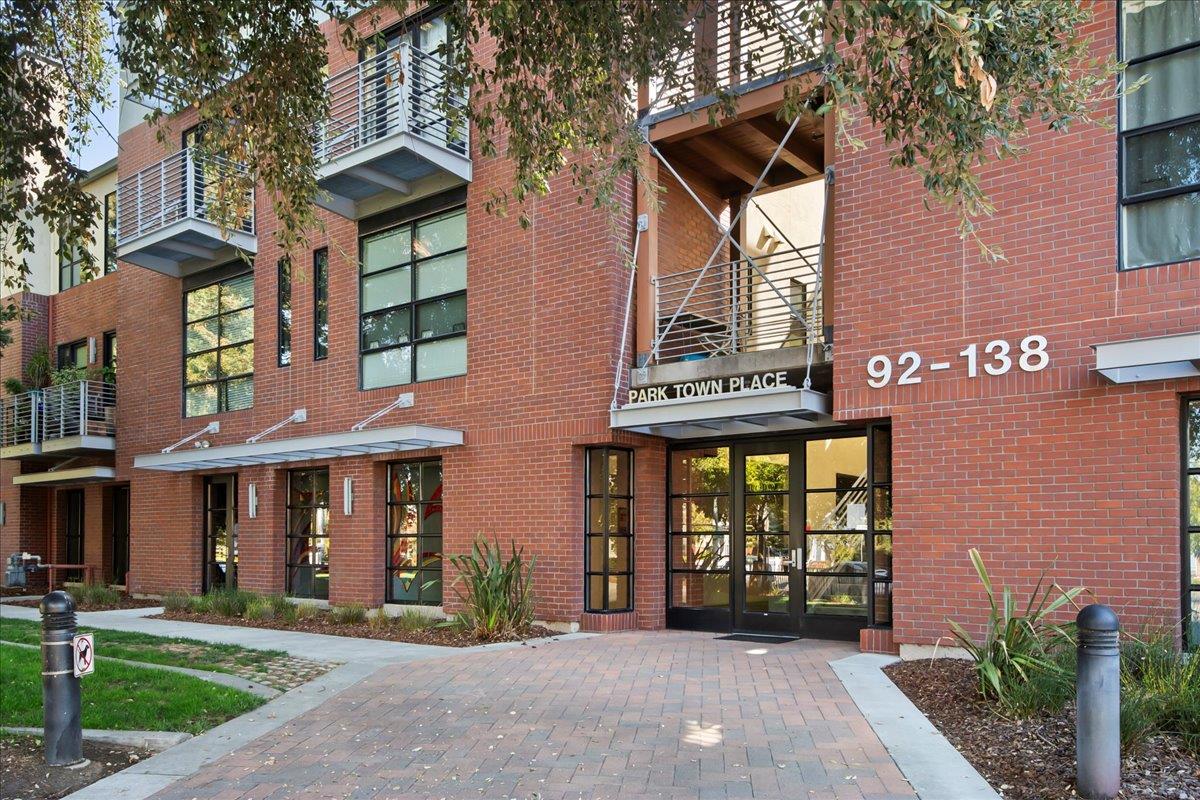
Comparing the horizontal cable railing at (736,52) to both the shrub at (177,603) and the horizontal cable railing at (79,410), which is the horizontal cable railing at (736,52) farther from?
the horizontal cable railing at (79,410)

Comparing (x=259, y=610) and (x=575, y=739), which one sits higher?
(x=575, y=739)

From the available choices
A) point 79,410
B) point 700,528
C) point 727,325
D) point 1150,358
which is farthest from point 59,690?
point 79,410

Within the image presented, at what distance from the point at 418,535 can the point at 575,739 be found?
8368 mm

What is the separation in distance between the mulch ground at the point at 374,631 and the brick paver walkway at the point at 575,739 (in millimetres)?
2087

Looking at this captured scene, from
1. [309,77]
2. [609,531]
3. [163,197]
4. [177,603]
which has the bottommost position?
[177,603]

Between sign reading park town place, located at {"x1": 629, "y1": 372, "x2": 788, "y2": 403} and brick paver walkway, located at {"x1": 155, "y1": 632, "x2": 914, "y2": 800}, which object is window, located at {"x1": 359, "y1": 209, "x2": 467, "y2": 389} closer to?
sign reading park town place, located at {"x1": 629, "y1": 372, "x2": 788, "y2": 403}

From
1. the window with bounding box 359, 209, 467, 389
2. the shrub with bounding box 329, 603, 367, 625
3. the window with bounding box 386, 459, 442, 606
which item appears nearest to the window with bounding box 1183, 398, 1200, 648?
the window with bounding box 359, 209, 467, 389

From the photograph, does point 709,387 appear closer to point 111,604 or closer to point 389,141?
point 389,141

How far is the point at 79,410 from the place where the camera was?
20656 mm

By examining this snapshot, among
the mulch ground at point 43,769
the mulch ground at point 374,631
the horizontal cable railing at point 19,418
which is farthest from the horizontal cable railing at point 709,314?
the horizontal cable railing at point 19,418

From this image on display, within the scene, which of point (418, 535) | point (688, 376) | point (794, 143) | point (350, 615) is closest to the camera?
point (688, 376)

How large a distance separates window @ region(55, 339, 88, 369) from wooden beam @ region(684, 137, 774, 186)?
16.3m

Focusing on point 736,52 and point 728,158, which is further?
point 728,158

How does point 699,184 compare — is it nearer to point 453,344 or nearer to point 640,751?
point 453,344
